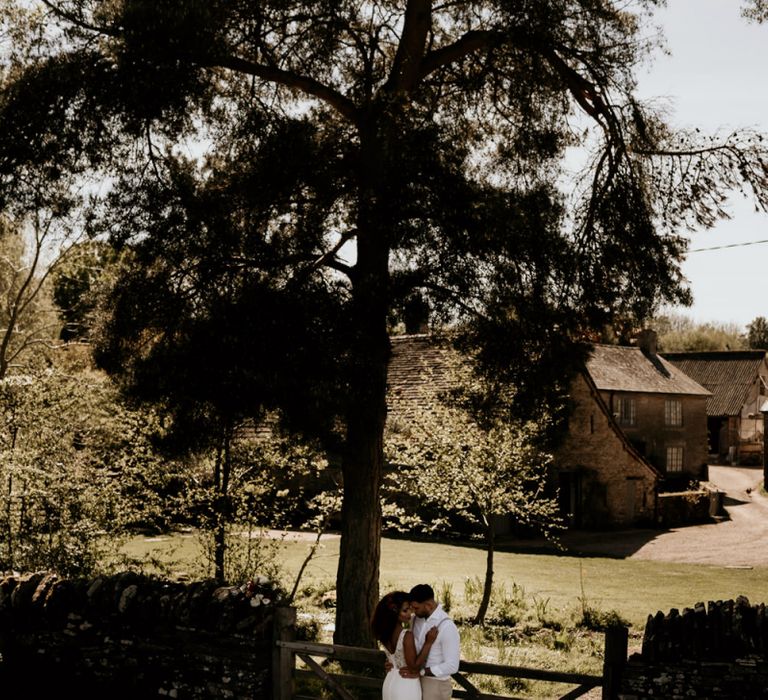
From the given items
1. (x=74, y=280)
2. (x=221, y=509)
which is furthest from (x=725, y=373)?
(x=221, y=509)

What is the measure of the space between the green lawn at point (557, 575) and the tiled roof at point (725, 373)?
43.8 metres

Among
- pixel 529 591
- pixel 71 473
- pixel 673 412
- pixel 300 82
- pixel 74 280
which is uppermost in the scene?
pixel 74 280

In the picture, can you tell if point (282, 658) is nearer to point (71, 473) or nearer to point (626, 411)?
point (71, 473)

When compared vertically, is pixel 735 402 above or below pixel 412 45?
below

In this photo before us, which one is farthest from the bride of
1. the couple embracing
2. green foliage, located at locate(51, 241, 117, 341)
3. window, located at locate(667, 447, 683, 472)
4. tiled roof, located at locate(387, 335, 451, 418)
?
window, located at locate(667, 447, 683, 472)

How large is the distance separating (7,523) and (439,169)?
8.43m

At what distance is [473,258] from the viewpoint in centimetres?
1248

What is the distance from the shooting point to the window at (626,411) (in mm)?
48656

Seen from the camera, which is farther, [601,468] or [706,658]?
[601,468]

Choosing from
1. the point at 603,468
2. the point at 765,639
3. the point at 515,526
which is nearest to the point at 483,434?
the point at 765,639

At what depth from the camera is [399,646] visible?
7559mm

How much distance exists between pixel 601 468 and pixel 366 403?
98.6 ft

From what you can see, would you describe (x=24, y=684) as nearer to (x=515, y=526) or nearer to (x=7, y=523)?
(x=7, y=523)

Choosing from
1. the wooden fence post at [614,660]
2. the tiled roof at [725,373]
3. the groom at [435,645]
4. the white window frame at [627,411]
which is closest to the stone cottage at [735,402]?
the tiled roof at [725,373]
